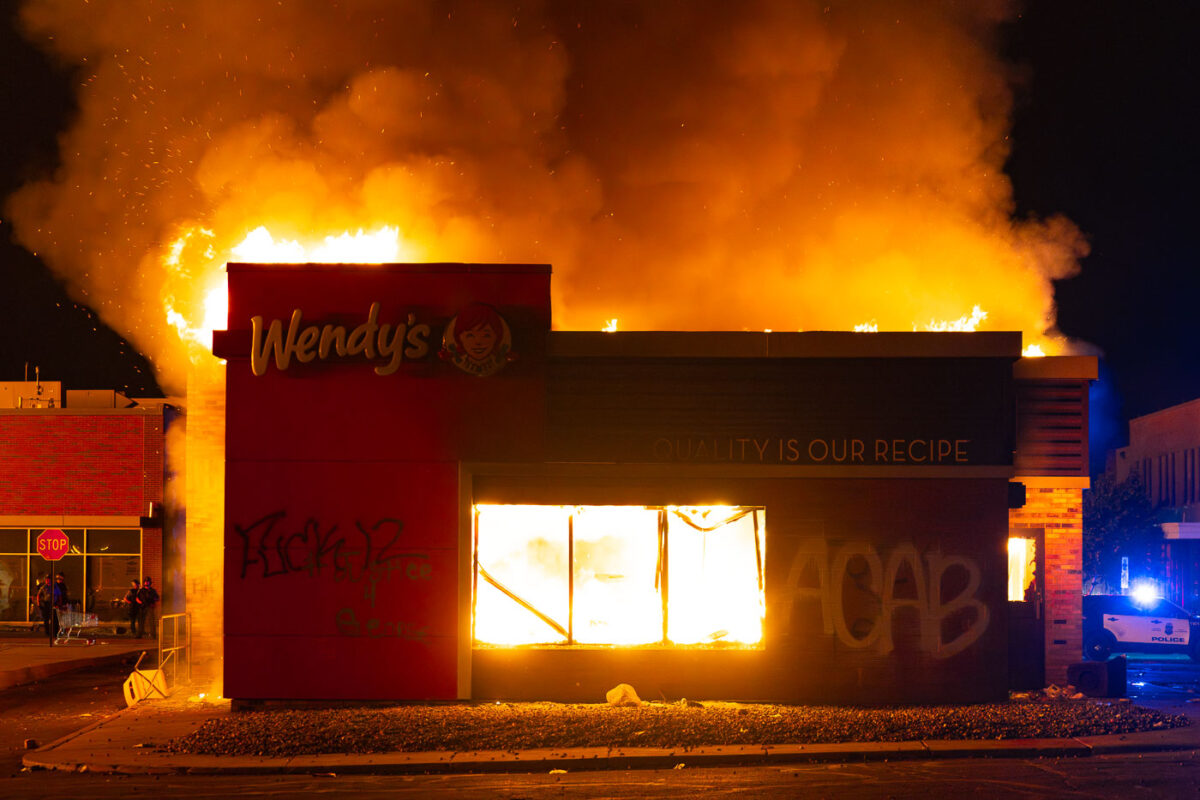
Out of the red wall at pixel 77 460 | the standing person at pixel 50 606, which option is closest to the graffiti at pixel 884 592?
the standing person at pixel 50 606

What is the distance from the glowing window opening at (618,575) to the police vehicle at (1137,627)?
1082 cm

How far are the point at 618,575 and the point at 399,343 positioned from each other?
4652 mm

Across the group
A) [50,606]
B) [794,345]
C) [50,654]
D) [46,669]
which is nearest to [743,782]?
[794,345]

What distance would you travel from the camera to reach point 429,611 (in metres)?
14.8

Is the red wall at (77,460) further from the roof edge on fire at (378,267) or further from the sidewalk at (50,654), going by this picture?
the roof edge on fire at (378,267)

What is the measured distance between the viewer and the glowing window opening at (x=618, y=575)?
15.0 metres

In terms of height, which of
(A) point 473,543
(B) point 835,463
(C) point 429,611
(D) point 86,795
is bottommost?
(D) point 86,795

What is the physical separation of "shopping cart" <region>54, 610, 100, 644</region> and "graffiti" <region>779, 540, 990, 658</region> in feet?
61.2

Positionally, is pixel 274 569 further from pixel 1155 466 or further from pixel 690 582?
→ pixel 1155 466

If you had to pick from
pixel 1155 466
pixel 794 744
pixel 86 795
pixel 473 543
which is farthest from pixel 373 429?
pixel 1155 466

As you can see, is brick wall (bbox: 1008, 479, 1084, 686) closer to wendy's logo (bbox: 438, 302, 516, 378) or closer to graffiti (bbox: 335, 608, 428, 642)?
wendy's logo (bbox: 438, 302, 516, 378)

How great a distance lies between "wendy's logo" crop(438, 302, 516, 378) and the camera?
1495cm

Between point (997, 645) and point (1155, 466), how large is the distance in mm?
45791

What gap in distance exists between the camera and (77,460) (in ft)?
93.6
